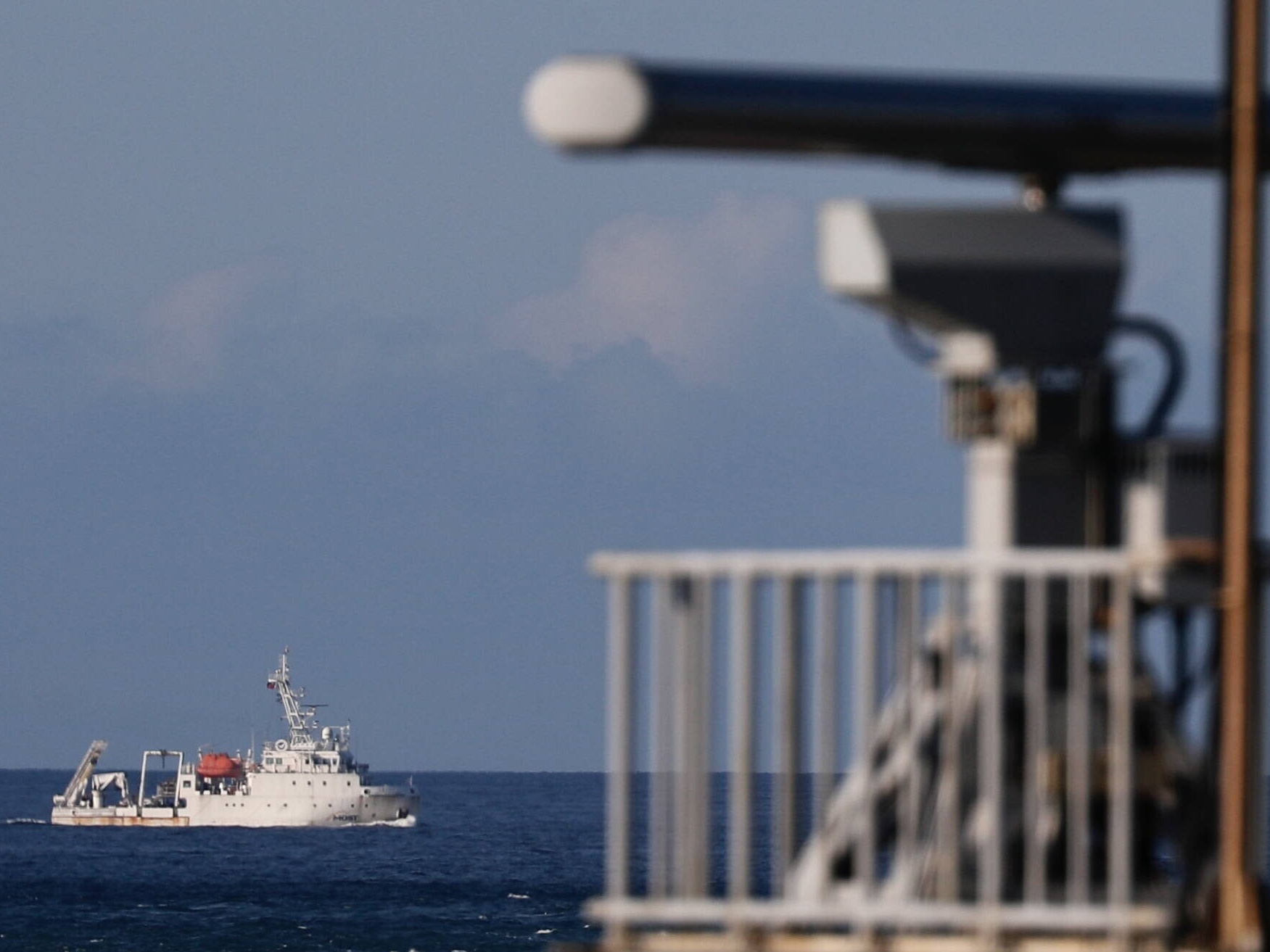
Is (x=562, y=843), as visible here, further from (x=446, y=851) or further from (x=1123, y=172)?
(x=1123, y=172)

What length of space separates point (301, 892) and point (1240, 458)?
12995cm

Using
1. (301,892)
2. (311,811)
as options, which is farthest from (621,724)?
(311,811)

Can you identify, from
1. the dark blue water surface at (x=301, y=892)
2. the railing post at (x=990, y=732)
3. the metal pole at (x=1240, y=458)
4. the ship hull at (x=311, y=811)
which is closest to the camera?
the metal pole at (x=1240, y=458)

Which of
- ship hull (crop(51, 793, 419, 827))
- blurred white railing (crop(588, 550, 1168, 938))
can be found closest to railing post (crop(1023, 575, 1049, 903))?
blurred white railing (crop(588, 550, 1168, 938))

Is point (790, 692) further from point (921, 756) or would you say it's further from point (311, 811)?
point (311, 811)

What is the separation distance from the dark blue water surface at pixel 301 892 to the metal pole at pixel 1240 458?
9067 cm

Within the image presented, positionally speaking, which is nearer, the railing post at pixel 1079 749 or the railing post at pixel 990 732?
the railing post at pixel 1079 749

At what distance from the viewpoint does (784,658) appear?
48.8 feet

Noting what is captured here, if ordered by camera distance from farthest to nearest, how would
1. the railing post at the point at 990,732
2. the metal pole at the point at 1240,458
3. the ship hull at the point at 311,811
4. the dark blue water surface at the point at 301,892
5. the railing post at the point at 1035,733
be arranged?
the ship hull at the point at 311,811 < the dark blue water surface at the point at 301,892 < the railing post at the point at 990,732 < the railing post at the point at 1035,733 < the metal pole at the point at 1240,458

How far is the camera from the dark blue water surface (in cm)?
11400

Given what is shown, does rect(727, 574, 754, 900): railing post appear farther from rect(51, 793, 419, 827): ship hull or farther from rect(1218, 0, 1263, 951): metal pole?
rect(51, 793, 419, 827): ship hull

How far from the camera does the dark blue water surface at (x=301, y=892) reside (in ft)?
374

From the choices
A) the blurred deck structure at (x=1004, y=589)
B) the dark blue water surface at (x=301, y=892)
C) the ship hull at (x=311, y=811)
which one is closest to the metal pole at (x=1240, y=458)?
the blurred deck structure at (x=1004, y=589)

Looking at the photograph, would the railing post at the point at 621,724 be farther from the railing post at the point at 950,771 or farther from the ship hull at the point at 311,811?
the ship hull at the point at 311,811
